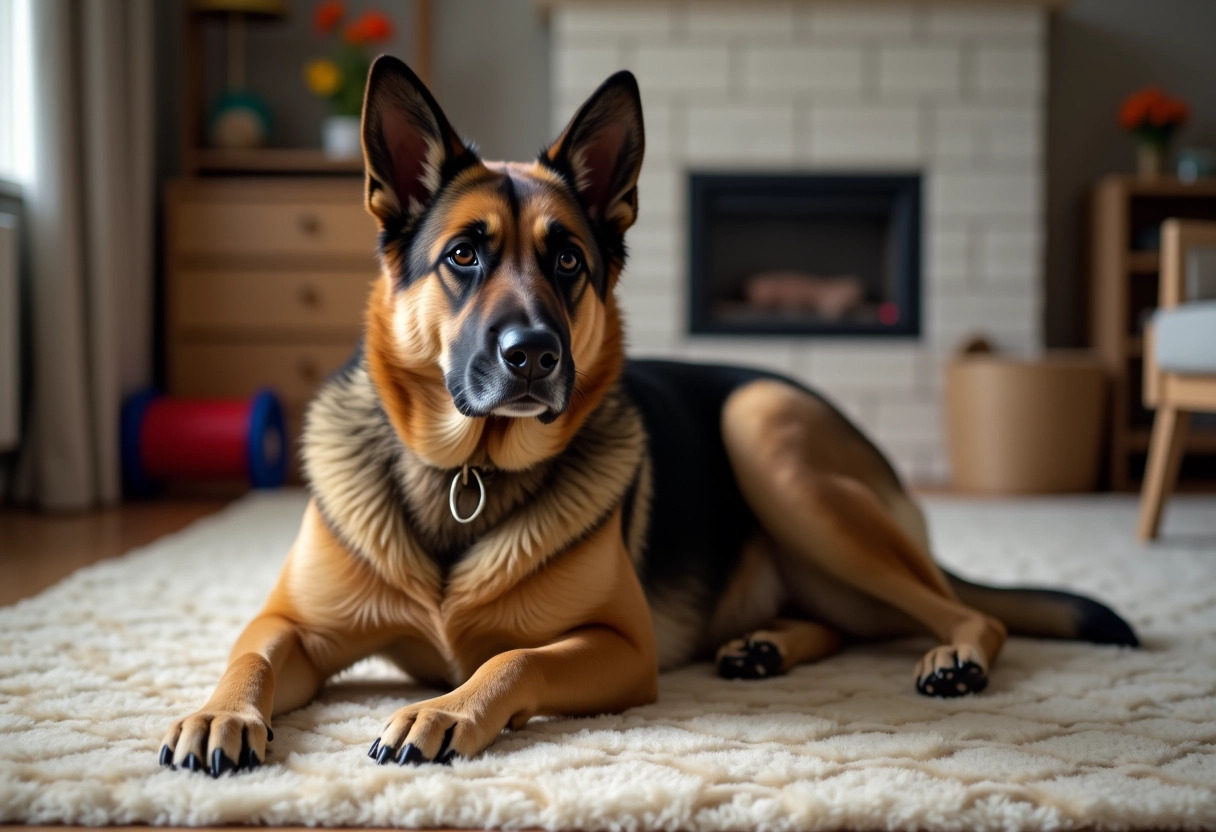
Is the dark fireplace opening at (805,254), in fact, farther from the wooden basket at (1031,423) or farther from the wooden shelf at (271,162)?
the wooden shelf at (271,162)

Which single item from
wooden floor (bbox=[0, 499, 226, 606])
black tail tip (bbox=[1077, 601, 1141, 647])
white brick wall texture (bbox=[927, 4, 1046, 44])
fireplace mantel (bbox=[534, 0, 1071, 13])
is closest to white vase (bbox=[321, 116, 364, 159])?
fireplace mantel (bbox=[534, 0, 1071, 13])

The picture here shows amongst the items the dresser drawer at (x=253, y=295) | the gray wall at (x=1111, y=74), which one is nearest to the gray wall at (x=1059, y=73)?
the gray wall at (x=1111, y=74)

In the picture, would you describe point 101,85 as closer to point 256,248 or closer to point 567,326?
point 256,248

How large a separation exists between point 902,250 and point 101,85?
335cm

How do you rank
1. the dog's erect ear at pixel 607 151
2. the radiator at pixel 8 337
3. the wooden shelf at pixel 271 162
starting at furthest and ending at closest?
1. the wooden shelf at pixel 271 162
2. the radiator at pixel 8 337
3. the dog's erect ear at pixel 607 151

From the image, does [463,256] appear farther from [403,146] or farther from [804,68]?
[804,68]

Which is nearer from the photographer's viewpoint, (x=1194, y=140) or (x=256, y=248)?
(x=256, y=248)

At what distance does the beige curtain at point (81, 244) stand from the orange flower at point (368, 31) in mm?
847

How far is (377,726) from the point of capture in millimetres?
1313

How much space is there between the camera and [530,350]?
126 centimetres

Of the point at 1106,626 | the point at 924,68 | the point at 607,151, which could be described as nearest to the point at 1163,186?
the point at 924,68

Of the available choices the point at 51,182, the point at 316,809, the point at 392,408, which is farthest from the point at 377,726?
the point at 51,182

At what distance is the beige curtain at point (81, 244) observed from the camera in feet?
11.9

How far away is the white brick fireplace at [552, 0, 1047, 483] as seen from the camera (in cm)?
471
